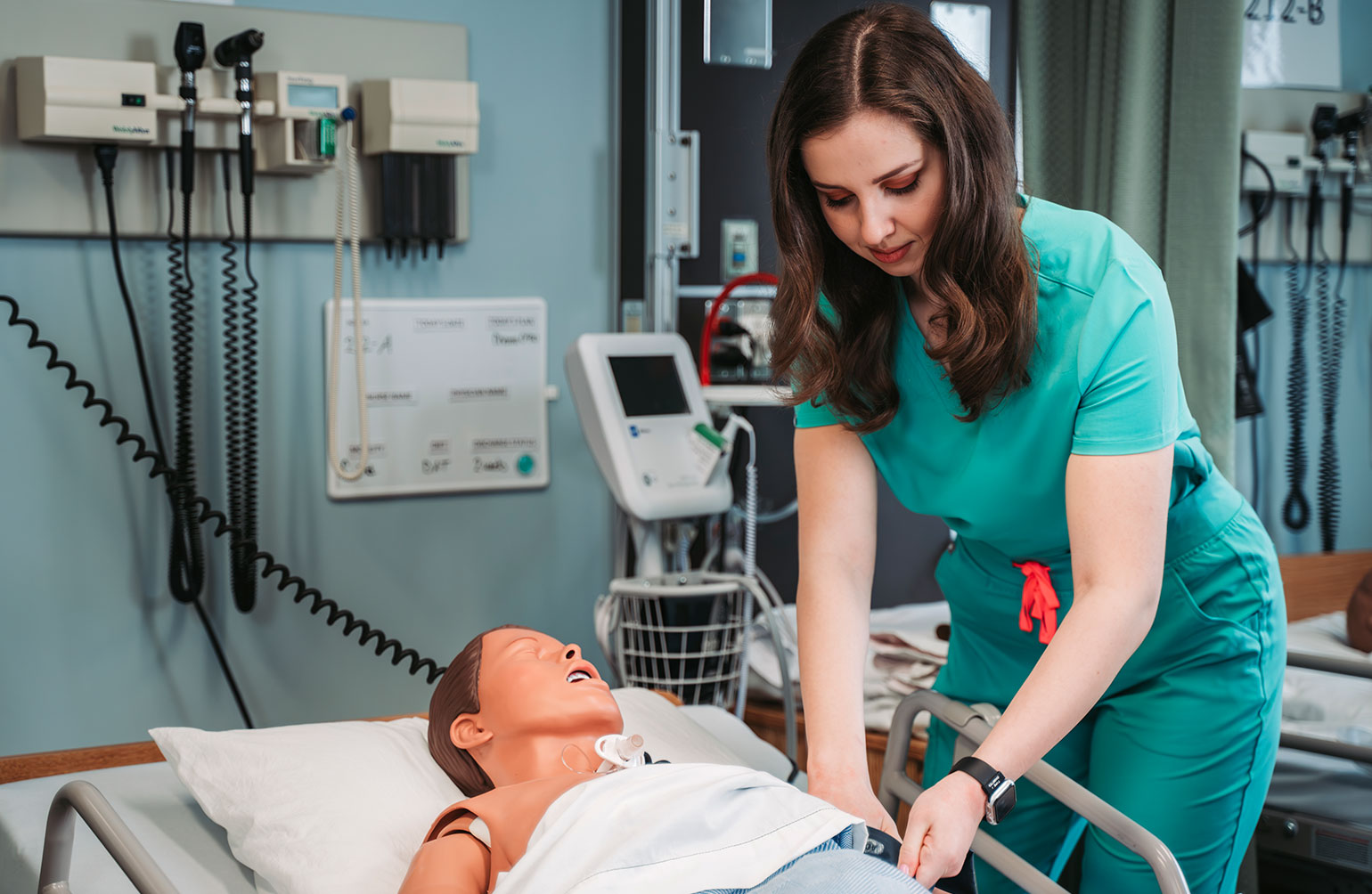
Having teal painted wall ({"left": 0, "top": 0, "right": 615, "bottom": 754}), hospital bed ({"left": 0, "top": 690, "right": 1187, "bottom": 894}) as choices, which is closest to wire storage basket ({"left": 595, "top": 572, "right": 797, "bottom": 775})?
hospital bed ({"left": 0, "top": 690, "right": 1187, "bottom": 894})

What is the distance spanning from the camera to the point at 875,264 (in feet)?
4.26

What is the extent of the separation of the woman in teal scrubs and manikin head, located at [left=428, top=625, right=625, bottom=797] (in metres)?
0.29

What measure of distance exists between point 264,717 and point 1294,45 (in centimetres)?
260

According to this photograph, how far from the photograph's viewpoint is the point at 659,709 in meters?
1.83

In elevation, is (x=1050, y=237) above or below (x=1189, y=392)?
above

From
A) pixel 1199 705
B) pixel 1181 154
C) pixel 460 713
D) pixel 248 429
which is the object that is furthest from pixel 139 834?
pixel 1181 154

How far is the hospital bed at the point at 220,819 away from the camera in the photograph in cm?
119

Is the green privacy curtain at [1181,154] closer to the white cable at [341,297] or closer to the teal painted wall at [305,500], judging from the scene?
the teal painted wall at [305,500]

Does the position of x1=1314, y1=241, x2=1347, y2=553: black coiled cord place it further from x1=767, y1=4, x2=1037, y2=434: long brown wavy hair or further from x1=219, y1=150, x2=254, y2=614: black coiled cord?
x1=219, y1=150, x2=254, y2=614: black coiled cord

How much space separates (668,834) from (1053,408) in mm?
572

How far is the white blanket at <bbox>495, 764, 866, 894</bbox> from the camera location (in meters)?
1.09

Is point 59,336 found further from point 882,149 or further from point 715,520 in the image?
point 882,149

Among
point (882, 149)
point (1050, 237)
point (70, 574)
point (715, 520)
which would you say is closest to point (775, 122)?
point (882, 149)

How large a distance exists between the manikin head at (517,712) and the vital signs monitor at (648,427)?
27.0 inches
